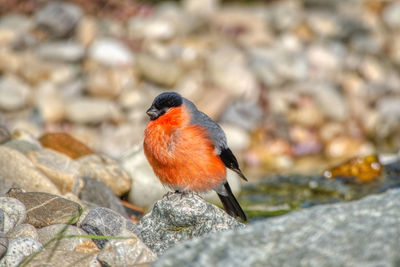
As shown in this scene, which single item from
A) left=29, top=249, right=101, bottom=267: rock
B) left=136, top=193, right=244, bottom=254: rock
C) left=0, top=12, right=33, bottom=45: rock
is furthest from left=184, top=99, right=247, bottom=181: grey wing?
left=0, top=12, right=33, bottom=45: rock

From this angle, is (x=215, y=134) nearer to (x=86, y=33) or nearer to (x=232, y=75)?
(x=232, y=75)

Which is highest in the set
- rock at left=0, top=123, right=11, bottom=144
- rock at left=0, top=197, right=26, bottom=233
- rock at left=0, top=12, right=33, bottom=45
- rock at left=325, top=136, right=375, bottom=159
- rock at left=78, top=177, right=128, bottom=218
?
rock at left=0, top=12, right=33, bottom=45

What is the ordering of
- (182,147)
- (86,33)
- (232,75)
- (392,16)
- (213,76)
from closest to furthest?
(182,147) < (232,75) < (213,76) < (86,33) < (392,16)

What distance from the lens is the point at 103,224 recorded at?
14.5 ft

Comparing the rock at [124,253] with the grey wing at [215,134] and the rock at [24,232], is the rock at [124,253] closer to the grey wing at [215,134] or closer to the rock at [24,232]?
the rock at [24,232]

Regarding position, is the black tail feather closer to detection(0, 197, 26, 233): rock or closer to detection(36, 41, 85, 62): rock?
detection(0, 197, 26, 233): rock

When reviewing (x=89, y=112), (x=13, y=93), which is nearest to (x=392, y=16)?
(x=89, y=112)

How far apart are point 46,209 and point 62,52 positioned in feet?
26.3

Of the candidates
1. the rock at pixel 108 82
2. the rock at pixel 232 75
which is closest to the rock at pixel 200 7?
the rock at pixel 232 75

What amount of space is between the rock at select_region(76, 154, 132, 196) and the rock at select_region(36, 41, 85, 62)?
19.9ft

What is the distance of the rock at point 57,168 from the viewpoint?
5.71 meters

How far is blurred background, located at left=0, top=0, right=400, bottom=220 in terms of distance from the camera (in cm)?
1134

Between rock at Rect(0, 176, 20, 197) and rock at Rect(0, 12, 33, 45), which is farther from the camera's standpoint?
rock at Rect(0, 12, 33, 45)

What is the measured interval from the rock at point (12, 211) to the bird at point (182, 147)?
3.71 ft
